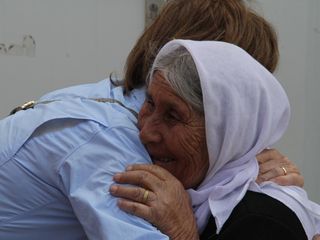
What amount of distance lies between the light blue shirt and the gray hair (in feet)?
0.34

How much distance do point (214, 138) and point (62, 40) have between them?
1058 millimetres

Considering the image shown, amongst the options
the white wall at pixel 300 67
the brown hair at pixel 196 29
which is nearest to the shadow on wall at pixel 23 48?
the brown hair at pixel 196 29

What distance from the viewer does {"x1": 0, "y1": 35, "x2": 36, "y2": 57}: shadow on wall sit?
160 centimetres

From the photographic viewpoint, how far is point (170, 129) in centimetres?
82

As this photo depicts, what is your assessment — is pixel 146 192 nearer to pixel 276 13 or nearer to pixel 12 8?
A: pixel 12 8

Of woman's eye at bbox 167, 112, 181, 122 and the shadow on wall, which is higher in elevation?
woman's eye at bbox 167, 112, 181, 122

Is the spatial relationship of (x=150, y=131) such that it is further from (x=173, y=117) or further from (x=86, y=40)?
(x=86, y=40)

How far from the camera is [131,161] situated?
764 mm

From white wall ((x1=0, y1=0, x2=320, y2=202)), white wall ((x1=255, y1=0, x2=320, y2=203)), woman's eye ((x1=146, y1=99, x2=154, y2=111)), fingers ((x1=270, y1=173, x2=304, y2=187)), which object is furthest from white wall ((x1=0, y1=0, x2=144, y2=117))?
fingers ((x1=270, y1=173, x2=304, y2=187))

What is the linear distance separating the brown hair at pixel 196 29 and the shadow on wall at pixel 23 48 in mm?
796

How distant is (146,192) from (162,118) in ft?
0.46

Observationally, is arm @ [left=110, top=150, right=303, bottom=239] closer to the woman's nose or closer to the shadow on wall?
the woman's nose

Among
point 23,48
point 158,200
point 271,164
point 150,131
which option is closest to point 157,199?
point 158,200

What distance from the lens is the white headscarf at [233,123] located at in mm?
784
